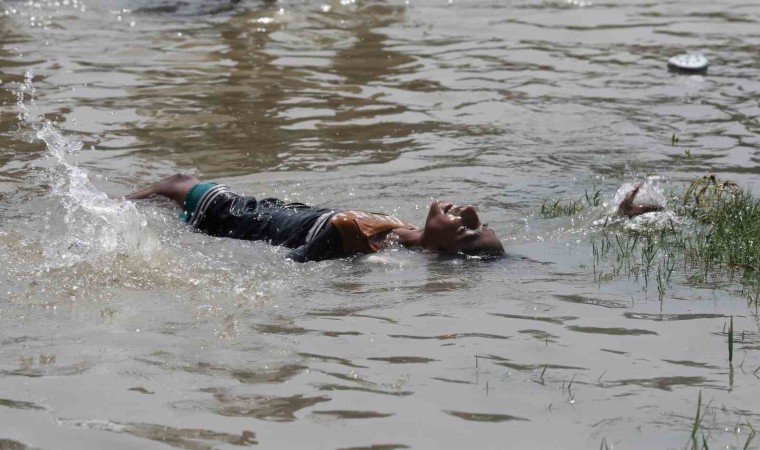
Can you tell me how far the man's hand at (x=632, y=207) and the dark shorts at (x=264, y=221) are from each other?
1909 mm

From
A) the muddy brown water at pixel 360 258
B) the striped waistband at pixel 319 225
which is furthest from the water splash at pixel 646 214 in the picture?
the striped waistband at pixel 319 225

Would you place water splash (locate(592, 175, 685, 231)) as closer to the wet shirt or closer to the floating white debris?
the wet shirt

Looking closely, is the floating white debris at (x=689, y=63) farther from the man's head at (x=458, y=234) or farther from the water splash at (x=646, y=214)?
the man's head at (x=458, y=234)

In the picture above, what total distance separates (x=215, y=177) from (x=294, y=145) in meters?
1.10

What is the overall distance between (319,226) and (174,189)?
1.31m

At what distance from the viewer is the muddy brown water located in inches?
173

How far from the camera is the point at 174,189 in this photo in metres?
7.84

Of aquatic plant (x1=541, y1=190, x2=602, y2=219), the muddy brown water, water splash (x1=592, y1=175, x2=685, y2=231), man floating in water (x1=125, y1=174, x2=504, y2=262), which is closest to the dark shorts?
man floating in water (x1=125, y1=174, x2=504, y2=262)

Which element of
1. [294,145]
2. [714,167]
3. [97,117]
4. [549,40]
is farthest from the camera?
[549,40]

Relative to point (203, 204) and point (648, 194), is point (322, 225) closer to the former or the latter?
point (203, 204)

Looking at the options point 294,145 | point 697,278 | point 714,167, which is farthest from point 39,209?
point 714,167

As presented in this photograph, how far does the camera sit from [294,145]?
9.85 m

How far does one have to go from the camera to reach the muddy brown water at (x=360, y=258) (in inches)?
173

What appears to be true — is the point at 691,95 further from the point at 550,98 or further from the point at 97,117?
the point at 97,117
